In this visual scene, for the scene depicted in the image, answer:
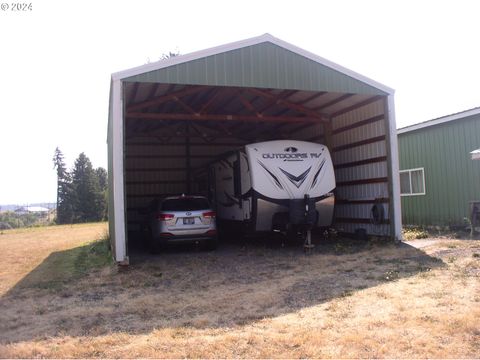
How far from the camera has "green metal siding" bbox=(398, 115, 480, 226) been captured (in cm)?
1555

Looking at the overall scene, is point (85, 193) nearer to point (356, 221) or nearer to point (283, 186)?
point (356, 221)

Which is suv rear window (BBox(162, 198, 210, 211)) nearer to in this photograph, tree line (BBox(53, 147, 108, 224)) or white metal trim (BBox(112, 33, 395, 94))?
white metal trim (BBox(112, 33, 395, 94))

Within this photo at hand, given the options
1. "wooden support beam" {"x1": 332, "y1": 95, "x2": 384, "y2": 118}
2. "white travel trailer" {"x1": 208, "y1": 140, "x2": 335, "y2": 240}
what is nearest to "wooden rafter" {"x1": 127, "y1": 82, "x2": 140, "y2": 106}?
"white travel trailer" {"x1": 208, "y1": 140, "x2": 335, "y2": 240}

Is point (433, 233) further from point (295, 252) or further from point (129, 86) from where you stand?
point (129, 86)

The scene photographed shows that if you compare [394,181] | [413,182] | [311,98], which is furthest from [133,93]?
[413,182]

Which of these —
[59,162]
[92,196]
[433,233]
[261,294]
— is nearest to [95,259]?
[261,294]

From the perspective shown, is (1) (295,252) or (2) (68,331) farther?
(1) (295,252)

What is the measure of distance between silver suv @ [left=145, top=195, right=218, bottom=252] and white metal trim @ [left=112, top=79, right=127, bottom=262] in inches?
71.9

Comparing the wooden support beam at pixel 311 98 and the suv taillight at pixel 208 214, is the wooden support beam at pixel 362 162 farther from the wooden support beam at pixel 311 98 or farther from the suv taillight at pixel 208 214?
the suv taillight at pixel 208 214

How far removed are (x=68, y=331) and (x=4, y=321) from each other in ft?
4.51

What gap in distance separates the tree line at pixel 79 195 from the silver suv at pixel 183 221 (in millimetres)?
54200

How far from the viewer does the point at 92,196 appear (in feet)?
225

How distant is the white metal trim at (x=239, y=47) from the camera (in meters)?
11.1

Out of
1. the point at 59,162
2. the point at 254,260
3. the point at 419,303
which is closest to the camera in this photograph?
the point at 419,303
